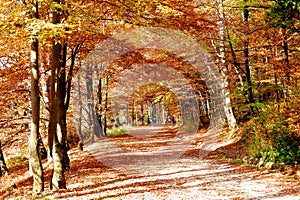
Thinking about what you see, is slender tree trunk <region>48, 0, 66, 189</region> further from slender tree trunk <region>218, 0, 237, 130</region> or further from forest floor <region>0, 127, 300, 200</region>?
slender tree trunk <region>218, 0, 237, 130</region>

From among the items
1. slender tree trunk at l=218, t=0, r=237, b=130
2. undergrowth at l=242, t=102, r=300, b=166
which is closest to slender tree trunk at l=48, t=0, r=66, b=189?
undergrowth at l=242, t=102, r=300, b=166

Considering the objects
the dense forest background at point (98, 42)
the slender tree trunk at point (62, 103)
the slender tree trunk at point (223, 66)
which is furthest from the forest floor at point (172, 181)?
the slender tree trunk at point (223, 66)

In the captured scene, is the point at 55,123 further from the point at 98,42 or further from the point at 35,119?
the point at 98,42

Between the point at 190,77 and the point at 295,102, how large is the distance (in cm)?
1289

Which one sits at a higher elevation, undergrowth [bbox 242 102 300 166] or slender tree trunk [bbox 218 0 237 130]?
slender tree trunk [bbox 218 0 237 130]

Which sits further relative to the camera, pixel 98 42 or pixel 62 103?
pixel 98 42

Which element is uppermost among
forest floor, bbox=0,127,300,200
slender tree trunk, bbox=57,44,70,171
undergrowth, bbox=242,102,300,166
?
slender tree trunk, bbox=57,44,70,171

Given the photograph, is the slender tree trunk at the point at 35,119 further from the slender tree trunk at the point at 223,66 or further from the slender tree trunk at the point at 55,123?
the slender tree trunk at the point at 223,66

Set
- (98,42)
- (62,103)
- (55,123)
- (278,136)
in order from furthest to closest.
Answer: (98,42), (62,103), (278,136), (55,123)

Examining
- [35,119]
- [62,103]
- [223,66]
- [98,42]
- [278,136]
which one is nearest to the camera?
[35,119]

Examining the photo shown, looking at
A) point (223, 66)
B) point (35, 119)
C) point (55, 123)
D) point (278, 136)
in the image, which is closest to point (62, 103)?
point (55, 123)

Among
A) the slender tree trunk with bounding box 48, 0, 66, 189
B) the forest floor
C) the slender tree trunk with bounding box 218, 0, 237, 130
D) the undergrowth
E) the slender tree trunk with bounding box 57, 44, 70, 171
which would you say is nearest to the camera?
the forest floor

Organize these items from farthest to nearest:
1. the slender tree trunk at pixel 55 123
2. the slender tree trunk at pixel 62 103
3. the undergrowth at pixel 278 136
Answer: the slender tree trunk at pixel 62 103, the undergrowth at pixel 278 136, the slender tree trunk at pixel 55 123

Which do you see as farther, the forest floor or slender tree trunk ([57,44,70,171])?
slender tree trunk ([57,44,70,171])
